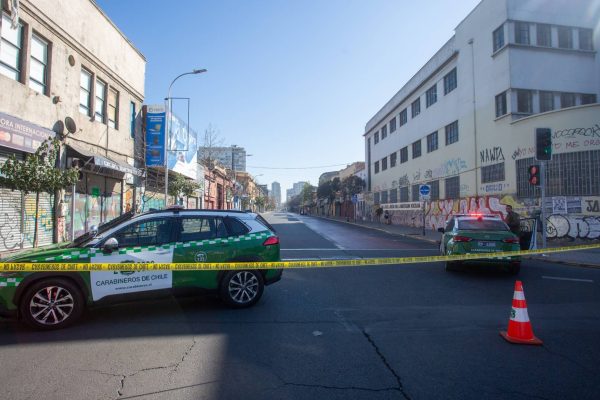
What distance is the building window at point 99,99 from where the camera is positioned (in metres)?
17.9

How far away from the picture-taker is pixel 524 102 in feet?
68.9

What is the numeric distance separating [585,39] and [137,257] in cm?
2674

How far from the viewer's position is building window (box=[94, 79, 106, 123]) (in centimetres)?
1792

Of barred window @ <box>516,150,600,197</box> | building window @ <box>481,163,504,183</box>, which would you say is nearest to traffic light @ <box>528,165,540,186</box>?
barred window @ <box>516,150,600,197</box>

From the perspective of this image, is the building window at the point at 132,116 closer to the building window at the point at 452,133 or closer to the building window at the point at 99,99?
the building window at the point at 99,99

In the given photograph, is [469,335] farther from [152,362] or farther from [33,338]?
[33,338]

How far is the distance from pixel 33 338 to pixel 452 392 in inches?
198

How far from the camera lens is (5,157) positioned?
1189 centimetres

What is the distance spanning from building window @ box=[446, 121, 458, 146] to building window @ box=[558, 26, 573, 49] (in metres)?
7.16

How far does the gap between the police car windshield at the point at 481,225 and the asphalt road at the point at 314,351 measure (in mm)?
2693

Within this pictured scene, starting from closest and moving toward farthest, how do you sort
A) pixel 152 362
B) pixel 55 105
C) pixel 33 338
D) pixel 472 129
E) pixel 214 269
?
pixel 152 362
pixel 33 338
pixel 214 269
pixel 55 105
pixel 472 129

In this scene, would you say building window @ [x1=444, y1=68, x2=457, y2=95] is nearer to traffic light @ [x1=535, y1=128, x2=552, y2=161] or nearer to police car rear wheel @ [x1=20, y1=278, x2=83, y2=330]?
traffic light @ [x1=535, y1=128, x2=552, y2=161]

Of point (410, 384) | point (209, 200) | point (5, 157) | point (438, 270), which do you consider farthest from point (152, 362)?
point (209, 200)

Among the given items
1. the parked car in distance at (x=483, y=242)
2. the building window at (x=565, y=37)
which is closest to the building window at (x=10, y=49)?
the parked car in distance at (x=483, y=242)
